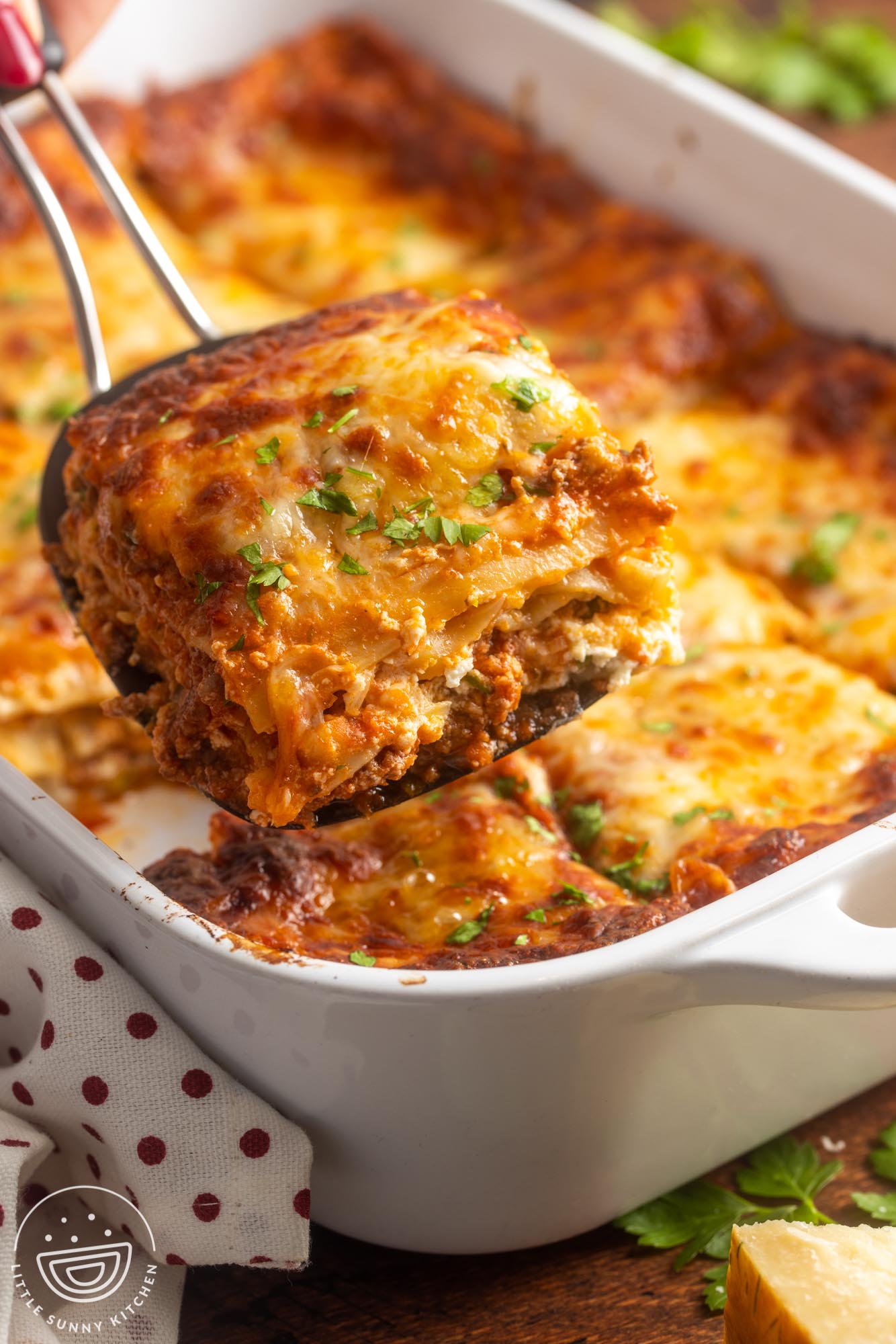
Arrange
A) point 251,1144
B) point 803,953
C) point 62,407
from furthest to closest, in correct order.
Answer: point 62,407 → point 251,1144 → point 803,953

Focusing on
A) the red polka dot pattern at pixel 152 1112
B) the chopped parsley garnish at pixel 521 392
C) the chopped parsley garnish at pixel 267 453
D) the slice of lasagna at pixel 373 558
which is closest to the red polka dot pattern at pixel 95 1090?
the red polka dot pattern at pixel 152 1112

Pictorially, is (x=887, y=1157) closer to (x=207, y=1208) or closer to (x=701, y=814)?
(x=701, y=814)

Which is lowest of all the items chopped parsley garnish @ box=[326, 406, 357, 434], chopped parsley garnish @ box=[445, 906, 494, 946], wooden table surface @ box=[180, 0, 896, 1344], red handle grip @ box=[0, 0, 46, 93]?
wooden table surface @ box=[180, 0, 896, 1344]

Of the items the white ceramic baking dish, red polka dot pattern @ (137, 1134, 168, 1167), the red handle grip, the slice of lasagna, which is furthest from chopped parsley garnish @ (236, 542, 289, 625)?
the red handle grip

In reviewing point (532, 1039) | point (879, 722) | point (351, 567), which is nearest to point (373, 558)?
point (351, 567)

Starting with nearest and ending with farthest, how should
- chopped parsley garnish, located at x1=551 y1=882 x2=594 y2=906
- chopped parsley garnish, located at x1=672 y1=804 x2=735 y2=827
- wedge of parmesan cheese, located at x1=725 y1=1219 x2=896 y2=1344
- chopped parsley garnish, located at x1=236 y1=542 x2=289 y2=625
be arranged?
1. wedge of parmesan cheese, located at x1=725 y1=1219 x2=896 y2=1344
2. chopped parsley garnish, located at x1=236 y1=542 x2=289 y2=625
3. chopped parsley garnish, located at x1=551 y1=882 x2=594 y2=906
4. chopped parsley garnish, located at x1=672 y1=804 x2=735 y2=827

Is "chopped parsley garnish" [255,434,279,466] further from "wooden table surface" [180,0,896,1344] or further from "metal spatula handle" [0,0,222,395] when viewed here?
"wooden table surface" [180,0,896,1344]

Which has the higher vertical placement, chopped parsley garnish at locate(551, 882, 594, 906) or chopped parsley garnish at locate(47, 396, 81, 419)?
chopped parsley garnish at locate(551, 882, 594, 906)
